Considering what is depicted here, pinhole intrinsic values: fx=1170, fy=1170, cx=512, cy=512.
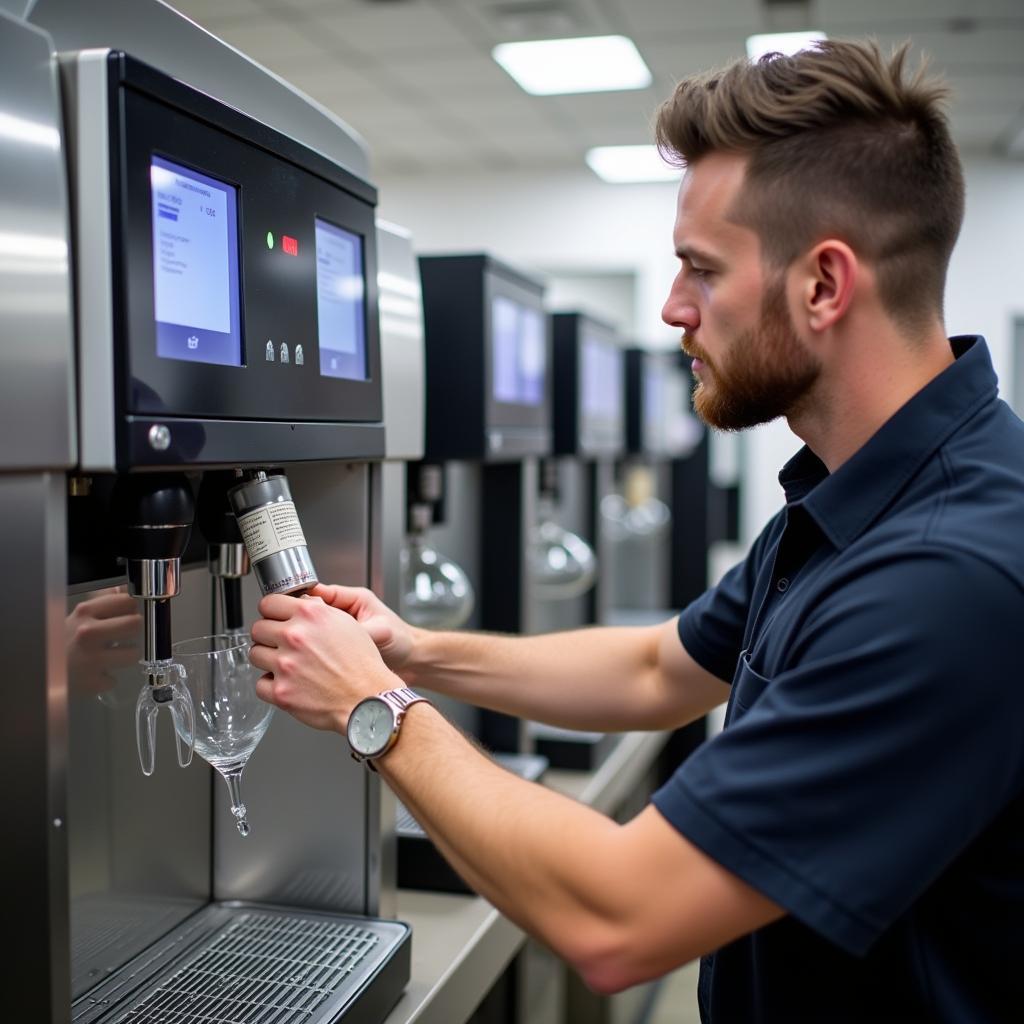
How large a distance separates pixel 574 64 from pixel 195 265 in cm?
431

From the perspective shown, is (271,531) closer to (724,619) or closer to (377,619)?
(377,619)

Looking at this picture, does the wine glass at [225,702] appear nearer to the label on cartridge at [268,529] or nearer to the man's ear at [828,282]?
the label on cartridge at [268,529]

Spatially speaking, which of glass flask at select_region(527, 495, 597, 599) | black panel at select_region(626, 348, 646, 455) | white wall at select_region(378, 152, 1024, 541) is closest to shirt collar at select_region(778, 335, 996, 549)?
glass flask at select_region(527, 495, 597, 599)

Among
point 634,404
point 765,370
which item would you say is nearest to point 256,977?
point 765,370

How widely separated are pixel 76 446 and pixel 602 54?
4356 millimetres

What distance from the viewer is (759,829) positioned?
780 millimetres

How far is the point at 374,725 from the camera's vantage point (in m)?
0.92

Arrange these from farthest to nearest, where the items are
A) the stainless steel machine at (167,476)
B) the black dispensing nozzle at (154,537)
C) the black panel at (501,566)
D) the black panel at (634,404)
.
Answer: the black panel at (634,404), the black panel at (501,566), the black dispensing nozzle at (154,537), the stainless steel machine at (167,476)

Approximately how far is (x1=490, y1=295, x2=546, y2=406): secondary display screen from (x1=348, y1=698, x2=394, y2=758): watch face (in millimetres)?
857

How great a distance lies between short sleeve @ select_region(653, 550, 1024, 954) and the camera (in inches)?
30.2

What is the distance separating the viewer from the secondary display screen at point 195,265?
0.78 meters

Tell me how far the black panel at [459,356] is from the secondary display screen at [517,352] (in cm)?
4

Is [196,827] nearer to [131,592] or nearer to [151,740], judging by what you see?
[151,740]

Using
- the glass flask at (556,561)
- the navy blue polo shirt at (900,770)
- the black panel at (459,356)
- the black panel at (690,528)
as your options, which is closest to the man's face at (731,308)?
the navy blue polo shirt at (900,770)
